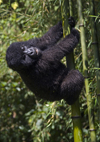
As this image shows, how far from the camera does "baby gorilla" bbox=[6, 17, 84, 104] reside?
2932 mm

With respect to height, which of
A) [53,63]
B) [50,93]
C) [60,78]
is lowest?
[50,93]

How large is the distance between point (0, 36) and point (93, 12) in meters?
3.22

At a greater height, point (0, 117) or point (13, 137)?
point (0, 117)

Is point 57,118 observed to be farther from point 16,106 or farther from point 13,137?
point 13,137

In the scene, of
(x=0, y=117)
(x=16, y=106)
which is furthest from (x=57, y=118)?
(x=0, y=117)

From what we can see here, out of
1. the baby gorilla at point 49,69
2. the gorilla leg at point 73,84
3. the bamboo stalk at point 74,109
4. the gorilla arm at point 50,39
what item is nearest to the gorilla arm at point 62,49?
the baby gorilla at point 49,69

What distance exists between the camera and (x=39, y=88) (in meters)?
3.20

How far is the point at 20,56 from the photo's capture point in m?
2.97

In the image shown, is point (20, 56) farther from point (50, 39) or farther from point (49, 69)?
point (50, 39)

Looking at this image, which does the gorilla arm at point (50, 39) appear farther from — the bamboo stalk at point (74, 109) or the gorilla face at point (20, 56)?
the bamboo stalk at point (74, 109)

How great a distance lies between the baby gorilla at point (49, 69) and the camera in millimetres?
2932

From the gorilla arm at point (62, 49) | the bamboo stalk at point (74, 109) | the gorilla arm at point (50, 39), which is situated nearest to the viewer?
the bamboo stalk at point (74, 109)

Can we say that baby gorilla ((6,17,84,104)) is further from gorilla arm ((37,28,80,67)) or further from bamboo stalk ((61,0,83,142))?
bamboo stalk ((61,0,83,142))

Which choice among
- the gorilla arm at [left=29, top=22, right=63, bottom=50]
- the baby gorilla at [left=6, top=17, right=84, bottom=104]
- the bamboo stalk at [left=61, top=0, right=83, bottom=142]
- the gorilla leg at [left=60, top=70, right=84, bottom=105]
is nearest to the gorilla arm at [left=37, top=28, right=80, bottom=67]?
the baby gorilla at [left=6, top=17, right=84, bottom=104]
